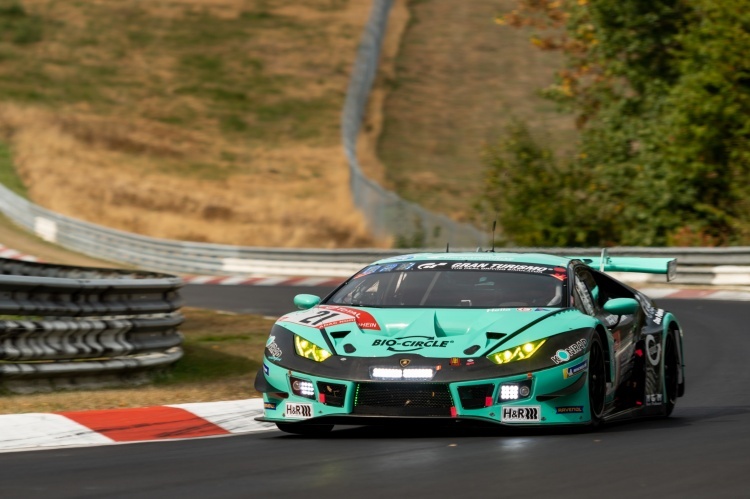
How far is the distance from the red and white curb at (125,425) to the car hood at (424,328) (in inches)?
41.6

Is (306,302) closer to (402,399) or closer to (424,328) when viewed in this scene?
(424,328)

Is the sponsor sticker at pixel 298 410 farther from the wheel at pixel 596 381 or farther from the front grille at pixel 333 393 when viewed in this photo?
the wheel at pixel 596 381

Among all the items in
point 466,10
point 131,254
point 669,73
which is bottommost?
point 131,254

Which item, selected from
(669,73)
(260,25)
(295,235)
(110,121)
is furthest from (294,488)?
(260,25)

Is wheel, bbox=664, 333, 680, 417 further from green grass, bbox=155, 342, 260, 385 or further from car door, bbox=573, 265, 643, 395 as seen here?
green grass, bbox=155, 342, 260, 385

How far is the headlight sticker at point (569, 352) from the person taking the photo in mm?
8516

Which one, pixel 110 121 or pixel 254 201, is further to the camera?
pixel 110 121

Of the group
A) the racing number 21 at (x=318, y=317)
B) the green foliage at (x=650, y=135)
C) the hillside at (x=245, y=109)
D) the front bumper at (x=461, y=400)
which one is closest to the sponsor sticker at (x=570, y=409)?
the front bumper at (x=461, y=400)

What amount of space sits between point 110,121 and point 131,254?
65.6 feet

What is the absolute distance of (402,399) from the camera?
8445 mm

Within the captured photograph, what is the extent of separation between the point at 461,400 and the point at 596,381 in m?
1.01

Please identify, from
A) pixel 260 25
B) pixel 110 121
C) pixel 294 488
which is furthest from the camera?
pixel 260 25

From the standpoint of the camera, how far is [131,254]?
32.6 metres

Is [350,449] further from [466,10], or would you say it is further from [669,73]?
[466,10]
